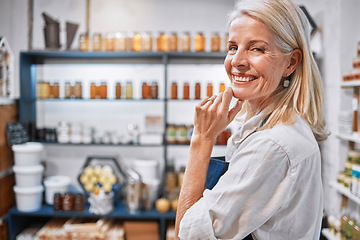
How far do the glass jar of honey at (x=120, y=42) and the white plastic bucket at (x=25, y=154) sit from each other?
49.5 inches

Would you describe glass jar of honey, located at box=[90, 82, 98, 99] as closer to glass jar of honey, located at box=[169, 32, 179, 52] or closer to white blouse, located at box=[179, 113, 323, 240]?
glass jar of honey, located at box=[169, 32, 179, 52]

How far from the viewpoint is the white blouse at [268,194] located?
2.48ft

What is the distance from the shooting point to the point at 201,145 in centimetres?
93

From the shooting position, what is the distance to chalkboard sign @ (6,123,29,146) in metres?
3.06

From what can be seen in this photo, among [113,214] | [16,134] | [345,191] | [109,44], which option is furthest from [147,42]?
[345,191]

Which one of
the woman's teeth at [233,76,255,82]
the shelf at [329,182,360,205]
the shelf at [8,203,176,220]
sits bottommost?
the shelf at [8,203,176,220]

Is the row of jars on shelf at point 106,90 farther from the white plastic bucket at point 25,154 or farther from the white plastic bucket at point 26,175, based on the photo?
the white plastic bucket at point 26,175

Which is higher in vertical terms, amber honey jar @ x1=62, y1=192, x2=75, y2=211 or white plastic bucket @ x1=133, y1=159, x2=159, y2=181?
white plastic bucket @ x1=133, y1=159, x2=159, y2=181

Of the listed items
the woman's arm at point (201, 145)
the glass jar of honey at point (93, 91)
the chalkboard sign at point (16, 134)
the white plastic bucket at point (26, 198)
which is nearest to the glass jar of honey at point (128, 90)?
the glass jar of honey at point (93, 91)

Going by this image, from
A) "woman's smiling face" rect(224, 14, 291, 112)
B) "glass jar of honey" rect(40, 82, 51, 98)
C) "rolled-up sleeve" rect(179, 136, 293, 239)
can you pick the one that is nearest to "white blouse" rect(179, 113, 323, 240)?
"rolled-up sleeve" rect(179, 136, 293, 239)

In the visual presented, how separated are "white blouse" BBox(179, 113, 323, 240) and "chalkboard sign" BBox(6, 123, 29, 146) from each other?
2.76 metres

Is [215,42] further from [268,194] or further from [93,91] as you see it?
[268,194]

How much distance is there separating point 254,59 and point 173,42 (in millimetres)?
2484

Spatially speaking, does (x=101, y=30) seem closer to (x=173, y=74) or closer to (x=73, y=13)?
(x=73, y=13)
